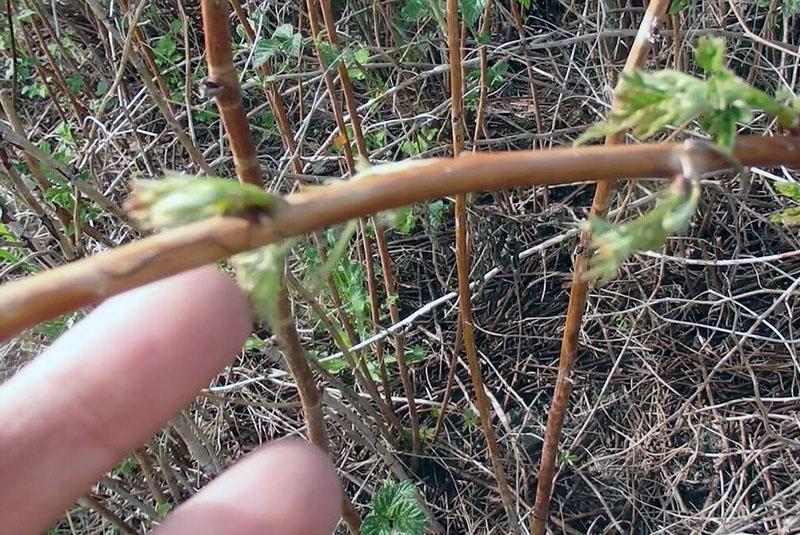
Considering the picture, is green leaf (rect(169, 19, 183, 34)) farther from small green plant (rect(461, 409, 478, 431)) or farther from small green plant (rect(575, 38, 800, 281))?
small green plant (rect(575, 38, 800, 281))

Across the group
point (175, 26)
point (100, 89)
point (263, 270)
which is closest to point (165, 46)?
point (175, 26)

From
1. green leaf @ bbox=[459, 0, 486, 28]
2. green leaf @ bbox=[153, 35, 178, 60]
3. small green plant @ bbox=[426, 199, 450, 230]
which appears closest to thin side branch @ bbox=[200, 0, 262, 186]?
green leaf @ bbox=[459, 0, 486, 28]

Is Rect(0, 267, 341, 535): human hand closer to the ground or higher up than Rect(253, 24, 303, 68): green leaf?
closer to the ground

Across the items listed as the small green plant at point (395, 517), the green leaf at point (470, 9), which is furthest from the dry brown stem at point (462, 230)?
the small green plant at point (395, 517)

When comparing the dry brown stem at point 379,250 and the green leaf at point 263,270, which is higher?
the green leaf at point 263,270

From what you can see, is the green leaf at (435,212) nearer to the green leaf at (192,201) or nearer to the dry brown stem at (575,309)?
the dry brown stem at (575,309)

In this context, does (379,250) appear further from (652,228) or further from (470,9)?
(652,228)
